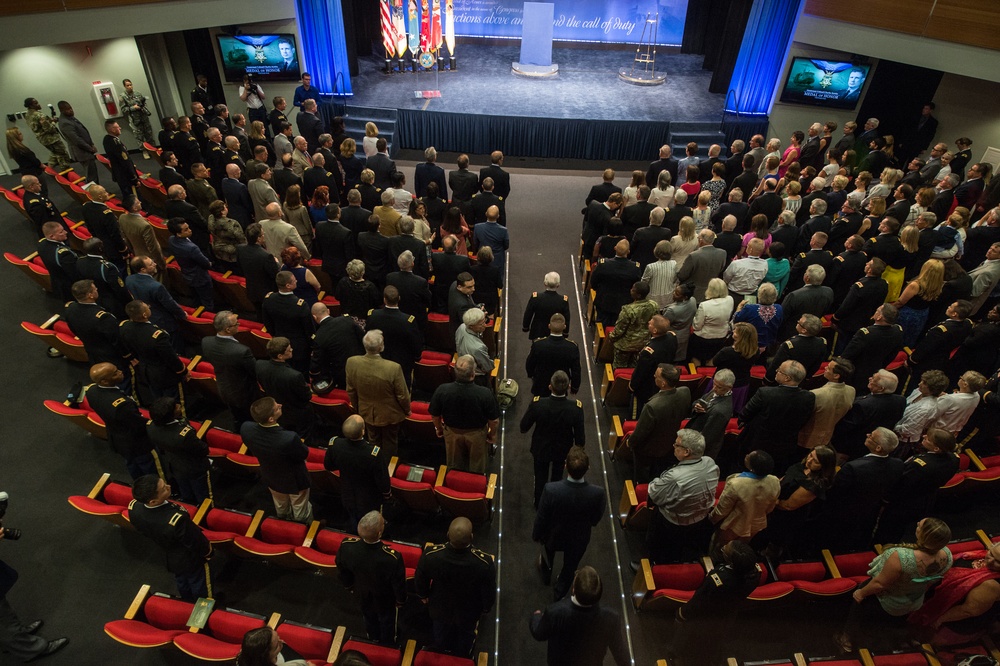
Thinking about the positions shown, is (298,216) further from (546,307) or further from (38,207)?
(546,307)

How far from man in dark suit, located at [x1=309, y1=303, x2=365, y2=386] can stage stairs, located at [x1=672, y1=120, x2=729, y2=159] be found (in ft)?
24.4

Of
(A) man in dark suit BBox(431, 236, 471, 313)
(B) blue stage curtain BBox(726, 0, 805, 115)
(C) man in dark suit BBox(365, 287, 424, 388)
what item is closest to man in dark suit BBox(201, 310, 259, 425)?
(C) man in dark suit BBox(365, 287, 424, 388)

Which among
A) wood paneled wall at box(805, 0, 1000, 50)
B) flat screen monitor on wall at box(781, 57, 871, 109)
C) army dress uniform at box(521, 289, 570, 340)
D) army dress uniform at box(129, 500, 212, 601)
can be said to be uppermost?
wood paneled wall at box(805, 0, 1000, 50)

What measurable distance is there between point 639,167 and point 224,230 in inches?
320

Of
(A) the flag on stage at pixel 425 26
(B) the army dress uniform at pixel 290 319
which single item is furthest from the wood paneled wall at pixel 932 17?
(B) the army dress uniform at pixel 290 319

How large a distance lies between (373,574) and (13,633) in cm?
232

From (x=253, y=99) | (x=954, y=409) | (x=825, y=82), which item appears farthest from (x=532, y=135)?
(x=954, y=409)

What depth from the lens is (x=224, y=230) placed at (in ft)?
18.8

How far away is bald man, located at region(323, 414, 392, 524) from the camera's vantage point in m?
3.38

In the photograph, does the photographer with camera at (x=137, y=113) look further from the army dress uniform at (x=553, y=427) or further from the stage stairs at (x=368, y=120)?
the army dress uniform at (x=553, y=427)

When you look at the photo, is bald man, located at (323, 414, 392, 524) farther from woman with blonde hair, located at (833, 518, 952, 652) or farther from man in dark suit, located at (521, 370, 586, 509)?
woman with blonde hair, located at (833, 518, 952, 652)

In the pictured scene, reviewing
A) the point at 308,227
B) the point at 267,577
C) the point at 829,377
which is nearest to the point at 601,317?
the point at 829,377

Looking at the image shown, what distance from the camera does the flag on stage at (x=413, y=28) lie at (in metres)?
11.3

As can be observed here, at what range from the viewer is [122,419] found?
3.68m
